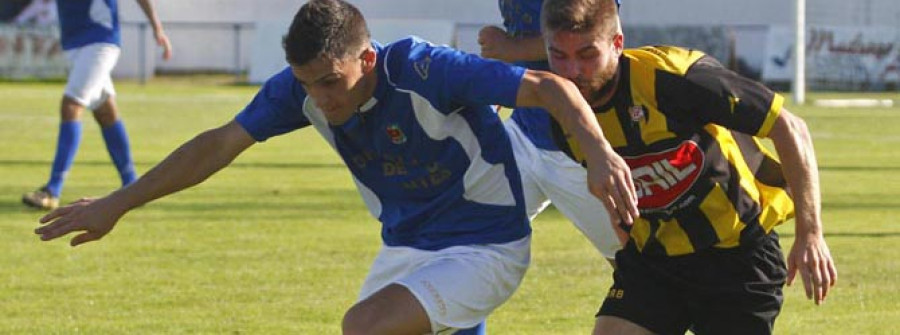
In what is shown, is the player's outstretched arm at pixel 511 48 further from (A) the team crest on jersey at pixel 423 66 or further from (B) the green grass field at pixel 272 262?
(B) the green grass field at pixel 272 262

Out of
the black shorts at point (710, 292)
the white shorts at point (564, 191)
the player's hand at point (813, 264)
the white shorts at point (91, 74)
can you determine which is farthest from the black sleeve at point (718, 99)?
the white shorts at point (91, 74)

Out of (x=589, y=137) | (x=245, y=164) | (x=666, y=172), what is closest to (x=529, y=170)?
(x=666, y=172)

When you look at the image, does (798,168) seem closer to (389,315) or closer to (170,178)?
(389,315)

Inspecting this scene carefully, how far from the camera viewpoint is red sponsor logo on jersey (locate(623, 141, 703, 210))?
4.69 metres

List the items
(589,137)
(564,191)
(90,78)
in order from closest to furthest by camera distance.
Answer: (589,137) → (564,191) → (90,78)

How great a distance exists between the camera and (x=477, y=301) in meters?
4.79

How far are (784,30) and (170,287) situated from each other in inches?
989

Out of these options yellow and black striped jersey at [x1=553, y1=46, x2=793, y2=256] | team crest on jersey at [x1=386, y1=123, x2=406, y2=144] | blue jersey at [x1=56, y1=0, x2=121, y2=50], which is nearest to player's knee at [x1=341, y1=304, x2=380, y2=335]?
team crest on jersey at [x1=386, y1=123, x2=406, y2=144]

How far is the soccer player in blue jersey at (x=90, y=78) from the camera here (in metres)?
10.9

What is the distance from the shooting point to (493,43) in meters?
5.78

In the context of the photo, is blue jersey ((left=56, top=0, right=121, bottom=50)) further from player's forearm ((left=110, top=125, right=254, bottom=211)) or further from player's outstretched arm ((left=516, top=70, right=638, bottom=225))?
player's outstretched arm ((left=516, top=70, right=638, bottom=225))

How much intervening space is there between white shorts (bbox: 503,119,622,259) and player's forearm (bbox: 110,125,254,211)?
4.17 feet

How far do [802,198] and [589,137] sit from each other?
0.73 m

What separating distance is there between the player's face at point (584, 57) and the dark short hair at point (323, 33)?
537mm
